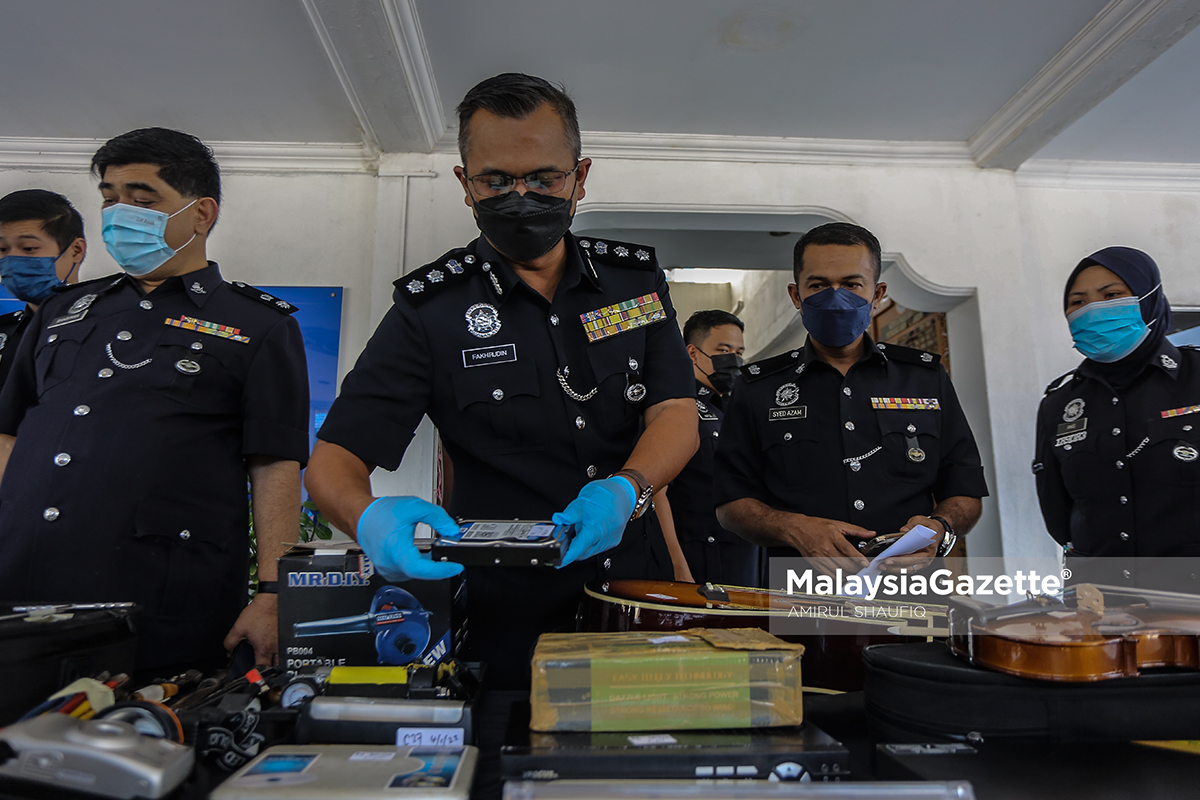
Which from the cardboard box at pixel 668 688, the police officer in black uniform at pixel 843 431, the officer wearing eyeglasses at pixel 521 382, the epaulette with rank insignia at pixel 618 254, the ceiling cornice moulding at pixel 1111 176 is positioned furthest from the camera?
the ceiling cornice moulding at pixel 1111 176

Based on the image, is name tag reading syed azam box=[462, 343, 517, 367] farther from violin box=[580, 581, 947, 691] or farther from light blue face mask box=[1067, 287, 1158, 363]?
light blue face mask box=[1067, 287, 1158, 363]

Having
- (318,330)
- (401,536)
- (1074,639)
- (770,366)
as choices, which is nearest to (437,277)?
(401,536)

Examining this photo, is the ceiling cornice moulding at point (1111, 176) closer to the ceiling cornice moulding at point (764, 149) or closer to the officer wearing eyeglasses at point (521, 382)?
the ceiling cornice moulding at point (764, 149)

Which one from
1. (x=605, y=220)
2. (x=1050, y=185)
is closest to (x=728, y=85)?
(x=605, y=220)

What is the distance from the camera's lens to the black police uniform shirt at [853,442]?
220cm

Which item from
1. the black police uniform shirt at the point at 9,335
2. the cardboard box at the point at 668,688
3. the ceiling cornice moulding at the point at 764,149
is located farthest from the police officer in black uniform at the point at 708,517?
the black police uniform shirt at the point at 9,335

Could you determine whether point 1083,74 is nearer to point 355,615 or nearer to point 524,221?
point 524,221

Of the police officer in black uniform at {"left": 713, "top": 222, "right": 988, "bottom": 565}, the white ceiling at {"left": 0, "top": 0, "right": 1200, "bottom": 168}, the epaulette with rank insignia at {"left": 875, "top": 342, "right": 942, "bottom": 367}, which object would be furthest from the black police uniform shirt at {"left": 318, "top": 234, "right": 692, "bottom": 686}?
the white ceiling at {"left": 0, "top": 0, "right": 1200, "bottom": 168}

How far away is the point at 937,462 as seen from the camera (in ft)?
7.32

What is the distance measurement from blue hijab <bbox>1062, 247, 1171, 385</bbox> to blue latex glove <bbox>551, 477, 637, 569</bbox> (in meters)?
2.48

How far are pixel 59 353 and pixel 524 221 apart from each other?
1.26 m

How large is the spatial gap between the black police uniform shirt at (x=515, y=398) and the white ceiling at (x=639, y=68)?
8.13 ft

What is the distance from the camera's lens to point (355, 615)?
42.6 inches

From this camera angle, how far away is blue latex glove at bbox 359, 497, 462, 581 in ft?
3.28
